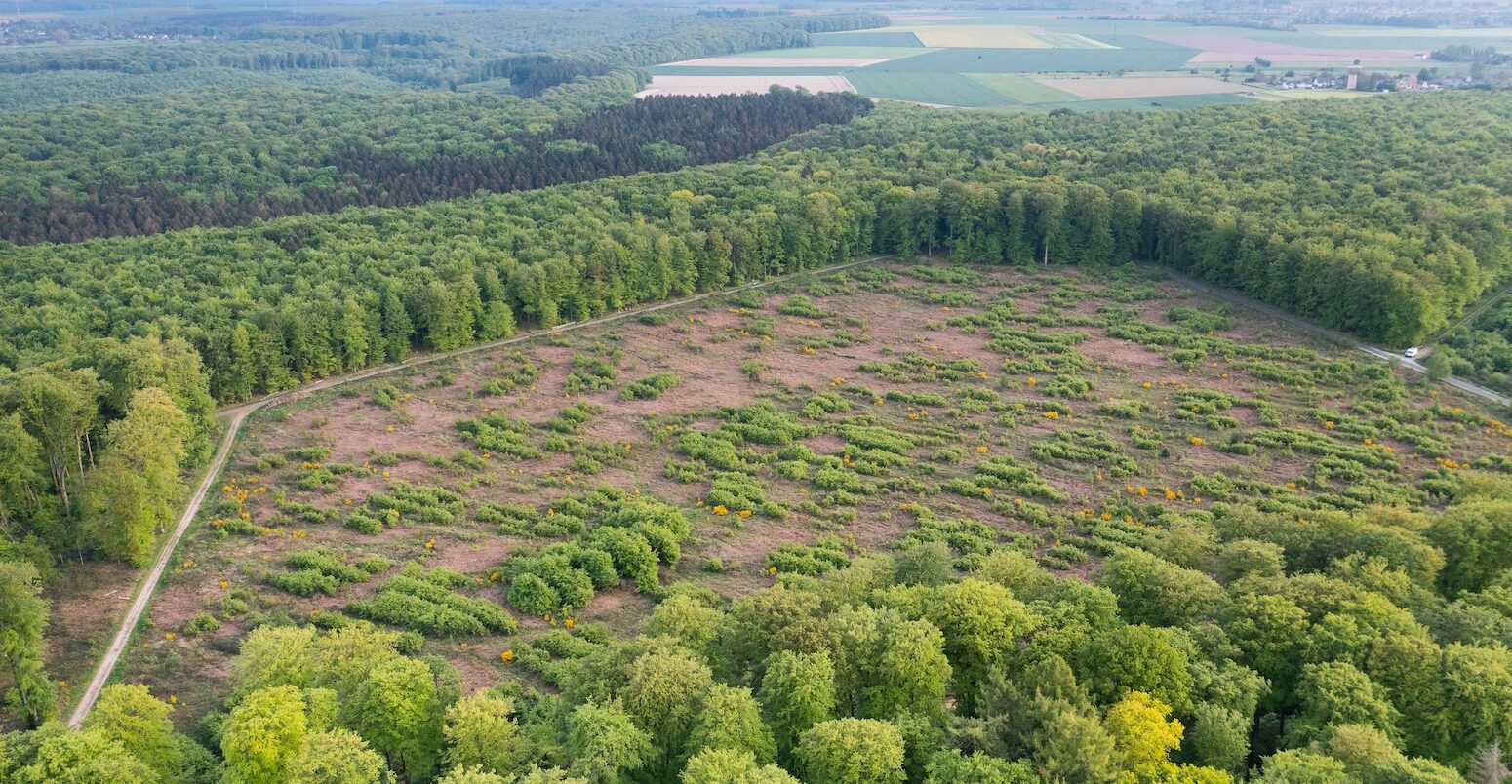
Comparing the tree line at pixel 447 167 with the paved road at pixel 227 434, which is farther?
the tree line at pixel 447 167

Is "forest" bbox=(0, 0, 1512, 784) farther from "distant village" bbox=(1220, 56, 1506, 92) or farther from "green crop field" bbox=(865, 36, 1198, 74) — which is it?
"green crop field" bbox=(865, 36, 1198, 74)

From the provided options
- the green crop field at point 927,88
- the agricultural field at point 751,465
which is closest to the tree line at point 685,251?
the agricultural field at point 751,465

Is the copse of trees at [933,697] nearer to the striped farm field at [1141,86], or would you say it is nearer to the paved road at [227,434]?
the paved road at [227,434]

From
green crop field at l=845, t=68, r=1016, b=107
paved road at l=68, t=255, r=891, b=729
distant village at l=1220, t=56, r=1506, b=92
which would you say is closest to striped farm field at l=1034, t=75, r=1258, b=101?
distant village at l=1220, t=56, r=1506, b=92

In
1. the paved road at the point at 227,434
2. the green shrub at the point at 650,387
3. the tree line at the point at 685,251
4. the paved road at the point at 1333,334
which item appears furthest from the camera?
the green shrub at the point at 650,387

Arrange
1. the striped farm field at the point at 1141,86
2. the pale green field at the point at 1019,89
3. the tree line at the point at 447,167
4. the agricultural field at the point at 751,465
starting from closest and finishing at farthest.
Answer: the agricultural field at the point at 751,465 < the tree line at the point at 447,167 < the striped farm field at the point at 1141,86 < the pale green field at the point at 1019,89

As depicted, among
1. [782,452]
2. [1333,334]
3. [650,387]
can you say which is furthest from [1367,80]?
[782,452]

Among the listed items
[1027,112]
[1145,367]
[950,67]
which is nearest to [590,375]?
[1145,367]
